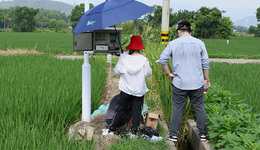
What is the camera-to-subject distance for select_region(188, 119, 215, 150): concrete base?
11.5 ft

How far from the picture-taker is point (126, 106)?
3764 millimetres

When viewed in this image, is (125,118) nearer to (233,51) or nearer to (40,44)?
(233,51)

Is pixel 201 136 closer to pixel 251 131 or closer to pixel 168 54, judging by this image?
pixel 251 131

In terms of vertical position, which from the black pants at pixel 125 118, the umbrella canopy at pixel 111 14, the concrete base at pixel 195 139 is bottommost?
the concrete base at pixel 195 139

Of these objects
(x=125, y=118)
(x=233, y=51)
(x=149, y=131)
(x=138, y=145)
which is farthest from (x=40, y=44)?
(x=138, y=145)

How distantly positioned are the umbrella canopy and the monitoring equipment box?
275 mm

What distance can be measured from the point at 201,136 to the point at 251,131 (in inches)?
30.2

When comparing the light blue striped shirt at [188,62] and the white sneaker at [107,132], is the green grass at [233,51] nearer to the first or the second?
the light blue striped shirt at [188,62]

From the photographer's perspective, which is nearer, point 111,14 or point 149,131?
point 111,14

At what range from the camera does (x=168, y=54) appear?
3.67m

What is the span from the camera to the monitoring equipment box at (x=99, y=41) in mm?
3756

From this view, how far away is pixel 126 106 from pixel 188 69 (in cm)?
91

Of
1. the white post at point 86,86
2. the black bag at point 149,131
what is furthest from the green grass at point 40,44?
the black bag at point 149,131

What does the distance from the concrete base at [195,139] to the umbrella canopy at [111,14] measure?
172 cm
